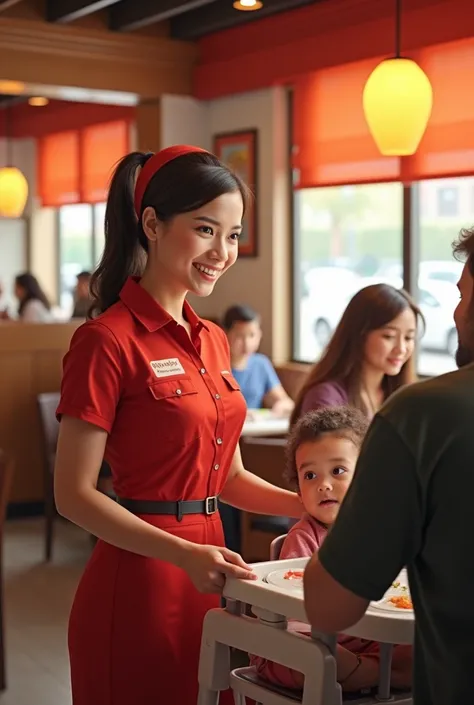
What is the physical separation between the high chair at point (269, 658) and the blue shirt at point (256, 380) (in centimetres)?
422

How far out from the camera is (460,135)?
18.7 ft

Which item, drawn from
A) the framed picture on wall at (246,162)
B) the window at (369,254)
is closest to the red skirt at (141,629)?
the window at (369,254)

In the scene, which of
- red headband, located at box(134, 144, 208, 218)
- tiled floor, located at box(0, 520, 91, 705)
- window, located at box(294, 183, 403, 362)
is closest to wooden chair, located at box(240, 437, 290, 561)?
tiled floor, located at box(0, 520, 91, 705)

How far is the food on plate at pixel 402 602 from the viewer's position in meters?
1.84

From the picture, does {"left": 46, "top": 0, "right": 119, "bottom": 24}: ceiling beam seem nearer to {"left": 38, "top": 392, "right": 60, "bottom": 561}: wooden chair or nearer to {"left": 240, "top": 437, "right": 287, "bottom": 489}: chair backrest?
{"left": 38, "top": 392, "right": 60, "bottom": 561}: wooden chair

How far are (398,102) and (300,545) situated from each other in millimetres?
2874

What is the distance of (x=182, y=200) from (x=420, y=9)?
418cm

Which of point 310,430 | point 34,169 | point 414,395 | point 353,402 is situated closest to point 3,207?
point 34,169

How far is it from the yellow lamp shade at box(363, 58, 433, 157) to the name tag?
2.90 metres

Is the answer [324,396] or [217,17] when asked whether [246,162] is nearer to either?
[217,17]

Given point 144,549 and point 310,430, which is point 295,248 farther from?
point 144,549

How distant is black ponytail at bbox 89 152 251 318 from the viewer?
2115 mm

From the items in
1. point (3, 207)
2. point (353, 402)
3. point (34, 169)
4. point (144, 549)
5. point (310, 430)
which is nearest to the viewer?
point (144, 549)

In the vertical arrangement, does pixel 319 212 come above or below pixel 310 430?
above
